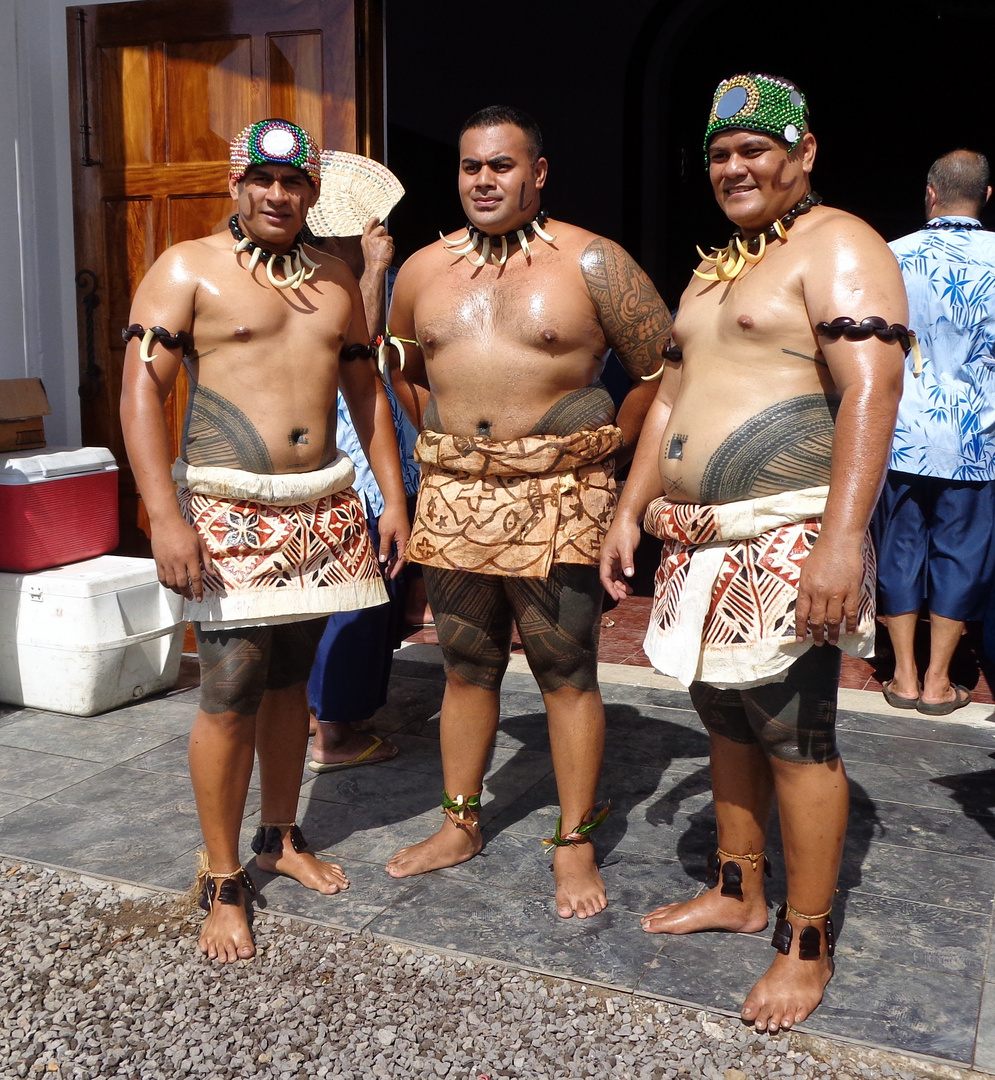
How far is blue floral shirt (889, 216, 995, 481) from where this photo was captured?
417cm

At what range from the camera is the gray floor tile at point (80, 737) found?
394 cm

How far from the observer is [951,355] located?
4.26 m

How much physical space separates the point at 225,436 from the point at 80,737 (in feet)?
6.14

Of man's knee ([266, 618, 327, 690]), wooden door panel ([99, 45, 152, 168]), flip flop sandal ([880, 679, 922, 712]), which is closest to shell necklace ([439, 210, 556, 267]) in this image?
man's knee ([266, 618, 327, 690])

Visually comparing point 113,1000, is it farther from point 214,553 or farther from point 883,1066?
point 883,1066

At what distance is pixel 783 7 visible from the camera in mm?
8734

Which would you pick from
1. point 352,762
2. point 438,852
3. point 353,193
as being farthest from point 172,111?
point 438,852

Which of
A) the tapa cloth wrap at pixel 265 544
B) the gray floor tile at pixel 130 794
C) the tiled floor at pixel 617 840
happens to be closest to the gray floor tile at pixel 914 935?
the tiled floor at pixel 617 840

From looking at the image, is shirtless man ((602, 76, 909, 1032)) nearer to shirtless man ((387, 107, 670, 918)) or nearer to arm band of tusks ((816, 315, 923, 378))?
arm band of tusks ((816, 315, 923, 378))

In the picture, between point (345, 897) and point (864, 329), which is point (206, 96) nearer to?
point (345, 897)

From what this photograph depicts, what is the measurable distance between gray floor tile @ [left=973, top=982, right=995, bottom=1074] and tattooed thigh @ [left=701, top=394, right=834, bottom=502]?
1.15m

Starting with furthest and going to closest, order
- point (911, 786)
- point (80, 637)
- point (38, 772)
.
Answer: point (80, 637), point (38, 772), point (911, 786)

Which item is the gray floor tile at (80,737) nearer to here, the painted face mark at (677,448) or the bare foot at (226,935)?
the bare foot at (226,935)

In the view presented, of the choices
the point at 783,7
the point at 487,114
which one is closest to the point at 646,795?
the point at 487,114
